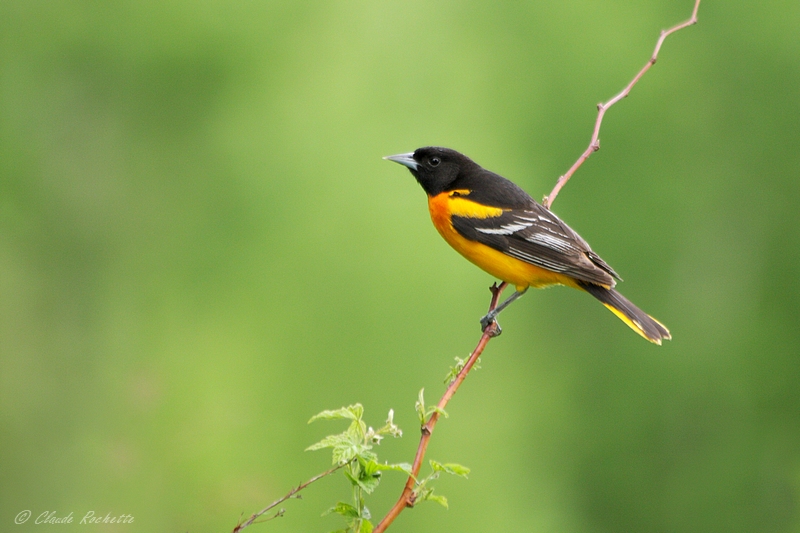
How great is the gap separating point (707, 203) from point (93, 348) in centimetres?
1498

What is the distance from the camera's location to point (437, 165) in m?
5.61

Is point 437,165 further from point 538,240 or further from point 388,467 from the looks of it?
point 388,467

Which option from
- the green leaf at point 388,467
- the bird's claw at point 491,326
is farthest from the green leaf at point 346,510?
the bird's claw at point 491,326

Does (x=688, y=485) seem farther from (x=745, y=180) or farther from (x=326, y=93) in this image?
(x=326, y=93)

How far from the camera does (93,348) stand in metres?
16.4

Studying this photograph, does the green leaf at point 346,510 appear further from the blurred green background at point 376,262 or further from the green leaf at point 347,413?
the blurred green background at point 376,262

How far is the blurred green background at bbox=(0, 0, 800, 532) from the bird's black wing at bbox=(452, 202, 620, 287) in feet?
22.0

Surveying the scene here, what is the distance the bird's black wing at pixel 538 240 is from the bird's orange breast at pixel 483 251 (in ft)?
0.11

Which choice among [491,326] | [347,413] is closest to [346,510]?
[347,413]

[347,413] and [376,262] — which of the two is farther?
[376,262]

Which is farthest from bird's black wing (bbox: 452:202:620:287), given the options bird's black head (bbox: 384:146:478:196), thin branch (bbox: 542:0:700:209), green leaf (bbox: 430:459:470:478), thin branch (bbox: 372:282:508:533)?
green leaf (bbox: 430:459:470:478)

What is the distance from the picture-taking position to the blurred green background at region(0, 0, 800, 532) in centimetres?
1405

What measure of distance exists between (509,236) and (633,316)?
0.84m

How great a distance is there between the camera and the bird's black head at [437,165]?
5.58m
